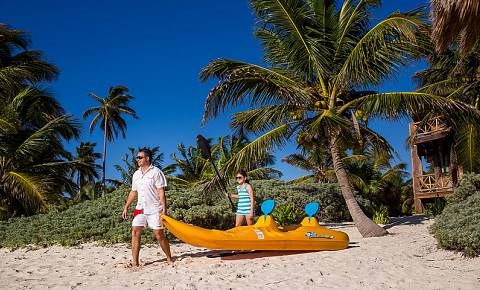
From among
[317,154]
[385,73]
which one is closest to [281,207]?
[385,73]

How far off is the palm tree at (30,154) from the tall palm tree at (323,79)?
6.51 meters

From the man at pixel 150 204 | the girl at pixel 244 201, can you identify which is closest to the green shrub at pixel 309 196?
the girl at pixel 244 201

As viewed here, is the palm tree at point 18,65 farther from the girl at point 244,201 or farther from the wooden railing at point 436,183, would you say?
the wooden railing at point 436,183

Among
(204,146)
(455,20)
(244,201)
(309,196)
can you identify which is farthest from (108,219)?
(455,20)

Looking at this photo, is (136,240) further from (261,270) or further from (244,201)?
(244,201)

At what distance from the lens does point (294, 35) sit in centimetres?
1141

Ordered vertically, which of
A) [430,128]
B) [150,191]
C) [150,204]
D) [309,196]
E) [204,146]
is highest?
[430,128]

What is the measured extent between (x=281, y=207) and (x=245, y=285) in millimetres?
9556

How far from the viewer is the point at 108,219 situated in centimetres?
1170

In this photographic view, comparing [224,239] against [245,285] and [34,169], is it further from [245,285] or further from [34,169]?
[34,169]

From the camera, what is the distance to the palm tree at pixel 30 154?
14070 millimetres

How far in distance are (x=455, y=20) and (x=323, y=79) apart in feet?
18.5

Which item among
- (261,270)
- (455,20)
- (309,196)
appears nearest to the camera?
A: (455,20)

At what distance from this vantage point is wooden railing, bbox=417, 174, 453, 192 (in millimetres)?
21603
